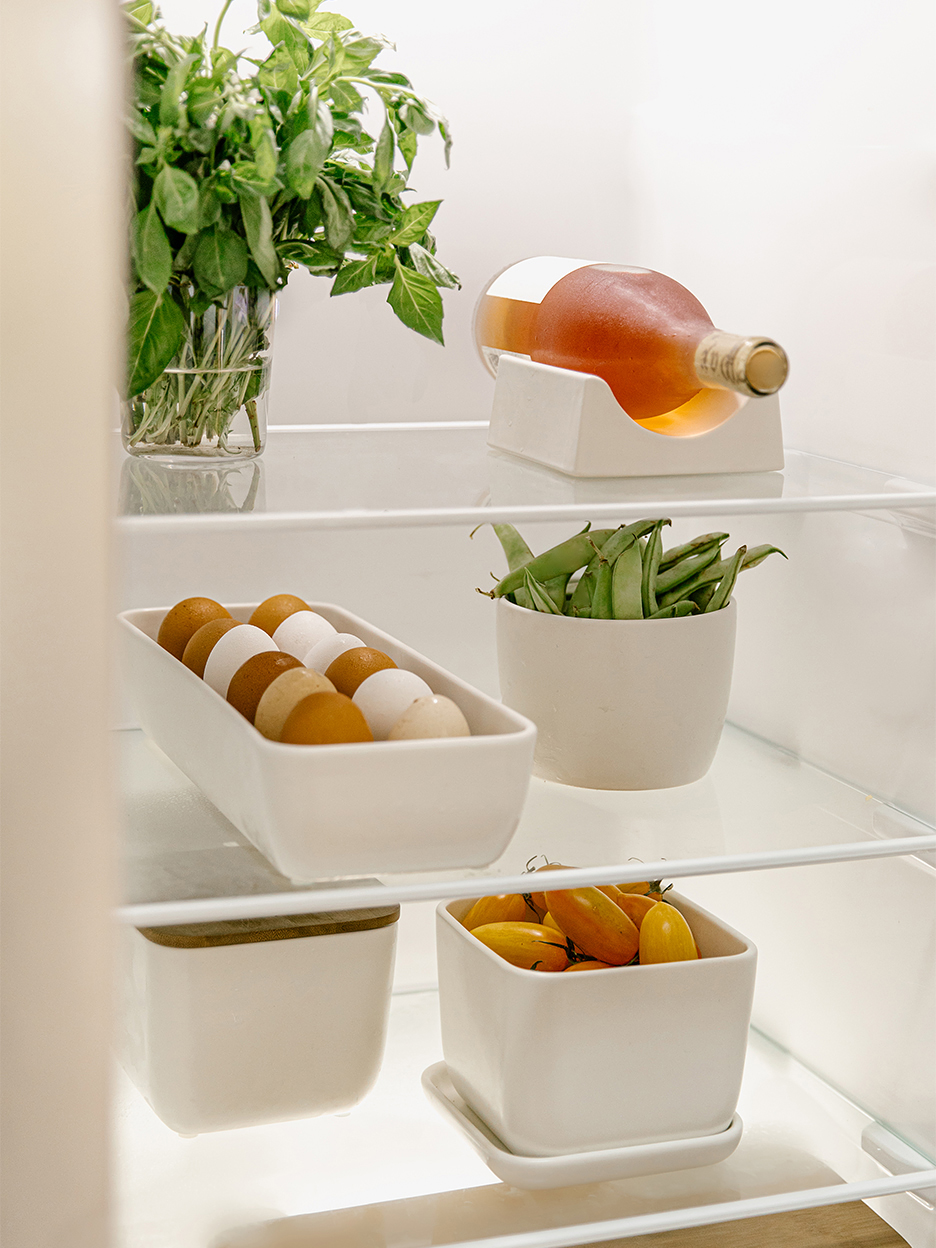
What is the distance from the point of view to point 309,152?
95 centimetres

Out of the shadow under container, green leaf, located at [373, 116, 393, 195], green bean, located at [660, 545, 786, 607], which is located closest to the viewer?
green leaf, located at [373, 116, 393, 195]

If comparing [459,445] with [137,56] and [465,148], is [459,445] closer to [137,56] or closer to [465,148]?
[465,148]

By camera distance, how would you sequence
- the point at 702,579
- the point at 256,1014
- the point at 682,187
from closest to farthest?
1. the point at 256,1014
2. the point at 702,579
3. the point at 682,187

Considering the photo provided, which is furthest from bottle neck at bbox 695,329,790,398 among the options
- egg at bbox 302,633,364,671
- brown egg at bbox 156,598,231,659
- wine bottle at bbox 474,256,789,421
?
brown egg at bbox 156,598,231,659

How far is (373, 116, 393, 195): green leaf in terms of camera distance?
1.02 m

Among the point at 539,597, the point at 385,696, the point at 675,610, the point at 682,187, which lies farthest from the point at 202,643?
the point at 682,187

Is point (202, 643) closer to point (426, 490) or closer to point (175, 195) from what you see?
point (426, 490)

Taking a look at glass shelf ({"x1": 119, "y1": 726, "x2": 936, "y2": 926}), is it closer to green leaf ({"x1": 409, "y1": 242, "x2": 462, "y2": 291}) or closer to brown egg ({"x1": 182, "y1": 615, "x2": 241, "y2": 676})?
brown egg ({"x1": 182, "y1": 615, "x2": 241, "y2": 676})

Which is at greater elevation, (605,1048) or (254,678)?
(254,678)

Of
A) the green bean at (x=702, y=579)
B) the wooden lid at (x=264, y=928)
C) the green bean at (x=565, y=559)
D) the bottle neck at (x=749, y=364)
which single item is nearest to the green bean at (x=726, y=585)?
the green bean at (x=702, y=579)

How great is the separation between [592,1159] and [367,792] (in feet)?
1.33

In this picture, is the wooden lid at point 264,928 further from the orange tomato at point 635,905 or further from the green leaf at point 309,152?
the green leaf at point 309,152

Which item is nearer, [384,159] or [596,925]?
[384,159]

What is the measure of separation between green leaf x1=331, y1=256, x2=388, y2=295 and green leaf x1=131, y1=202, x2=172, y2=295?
0.21 m
